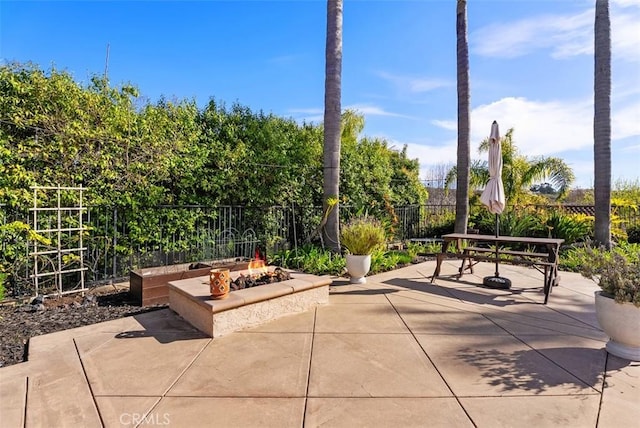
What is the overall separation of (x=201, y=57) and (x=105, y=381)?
7122mm

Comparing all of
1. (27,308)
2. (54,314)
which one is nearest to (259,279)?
(54,314)

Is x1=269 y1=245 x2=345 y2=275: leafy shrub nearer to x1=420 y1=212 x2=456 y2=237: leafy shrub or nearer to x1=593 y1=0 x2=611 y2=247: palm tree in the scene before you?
x1=420 y1=212 x2=456 y2=237: leafy shrub

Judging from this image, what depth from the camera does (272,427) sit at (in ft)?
6.07

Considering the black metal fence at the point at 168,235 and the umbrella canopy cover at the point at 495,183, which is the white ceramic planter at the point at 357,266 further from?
the umbrella canopy cover at the point at 495,183

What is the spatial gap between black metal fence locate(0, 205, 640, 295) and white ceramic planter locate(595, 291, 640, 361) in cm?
538

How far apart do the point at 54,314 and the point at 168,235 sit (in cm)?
202

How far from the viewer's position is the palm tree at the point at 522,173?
38.3ft

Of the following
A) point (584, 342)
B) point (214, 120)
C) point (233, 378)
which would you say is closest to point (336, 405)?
point (233, 378)

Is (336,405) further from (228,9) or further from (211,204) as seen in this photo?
(228,9)

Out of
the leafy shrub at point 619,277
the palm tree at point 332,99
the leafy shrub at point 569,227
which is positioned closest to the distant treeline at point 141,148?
the palm tree at point 332,99

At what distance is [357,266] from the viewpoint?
535 centimetres

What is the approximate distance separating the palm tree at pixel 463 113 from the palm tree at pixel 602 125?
2949 mm

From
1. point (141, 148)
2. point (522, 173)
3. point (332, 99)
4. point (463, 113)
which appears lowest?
point (141, 148)

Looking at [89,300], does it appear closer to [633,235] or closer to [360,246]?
[360,246]
